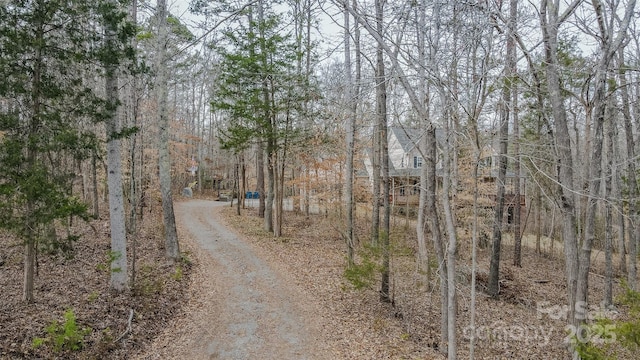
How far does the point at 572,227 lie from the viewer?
4641 mm

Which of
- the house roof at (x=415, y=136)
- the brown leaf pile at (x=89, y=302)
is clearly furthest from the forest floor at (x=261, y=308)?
the house roof at (x=415, y=136)

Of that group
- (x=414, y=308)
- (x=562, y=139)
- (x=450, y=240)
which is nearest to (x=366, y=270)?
(x=414, y=308)

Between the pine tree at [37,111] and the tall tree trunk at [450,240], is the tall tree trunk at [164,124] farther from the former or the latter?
the tall tree trunk at [450,240]

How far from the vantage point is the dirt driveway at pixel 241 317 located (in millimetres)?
6160

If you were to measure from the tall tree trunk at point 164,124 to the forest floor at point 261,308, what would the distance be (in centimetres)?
70

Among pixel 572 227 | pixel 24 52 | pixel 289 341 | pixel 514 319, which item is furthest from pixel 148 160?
pixel 572 227

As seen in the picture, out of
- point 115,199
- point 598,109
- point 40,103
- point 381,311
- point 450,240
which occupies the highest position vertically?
point 40,103

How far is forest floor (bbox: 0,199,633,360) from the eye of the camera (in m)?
6.16

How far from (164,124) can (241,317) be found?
5.62 meters

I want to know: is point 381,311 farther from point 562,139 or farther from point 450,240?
point 562,139

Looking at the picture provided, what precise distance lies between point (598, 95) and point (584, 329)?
10.0 feet

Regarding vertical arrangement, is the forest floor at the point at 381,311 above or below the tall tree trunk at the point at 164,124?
below

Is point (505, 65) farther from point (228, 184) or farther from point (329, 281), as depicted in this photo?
point (228, 184)

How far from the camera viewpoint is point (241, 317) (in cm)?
742
